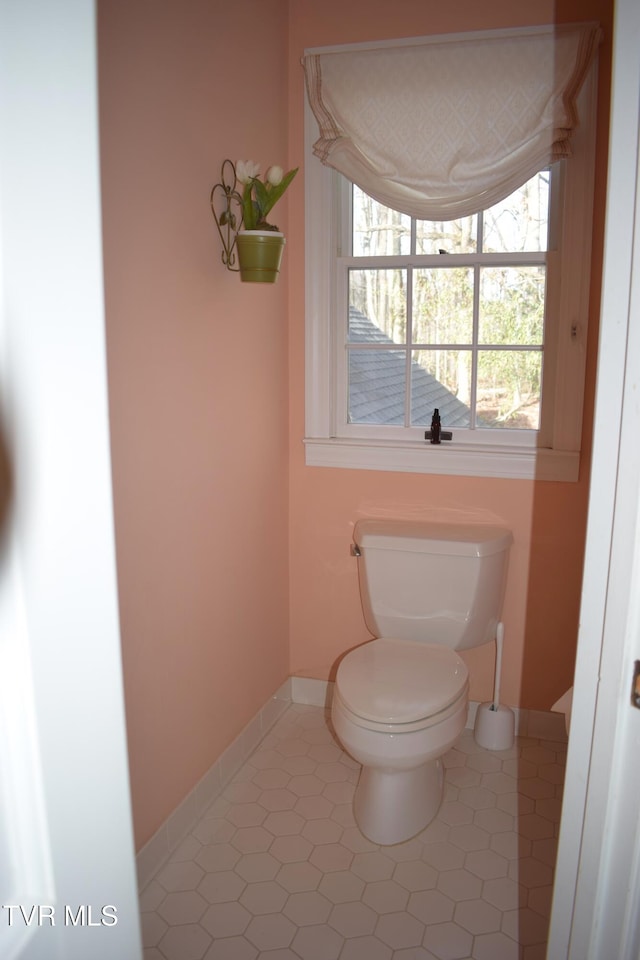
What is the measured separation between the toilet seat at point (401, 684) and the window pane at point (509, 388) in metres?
0.84

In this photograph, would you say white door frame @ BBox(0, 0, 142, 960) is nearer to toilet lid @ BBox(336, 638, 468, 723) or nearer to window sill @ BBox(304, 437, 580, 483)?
toilet lid @ BBox(336, 638, 468, 723)

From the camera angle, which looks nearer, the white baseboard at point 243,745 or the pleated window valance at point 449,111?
the white baseboard at point 243,745

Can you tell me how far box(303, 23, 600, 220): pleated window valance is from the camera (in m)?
2.29

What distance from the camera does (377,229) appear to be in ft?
8.82

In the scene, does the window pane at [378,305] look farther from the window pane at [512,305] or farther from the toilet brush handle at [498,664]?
the toilet brush handle at [498,664]

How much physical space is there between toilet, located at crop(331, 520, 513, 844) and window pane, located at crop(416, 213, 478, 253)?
0.97 m

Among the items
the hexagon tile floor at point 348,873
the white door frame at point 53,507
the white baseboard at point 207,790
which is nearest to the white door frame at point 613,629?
the white door frame at point 53,507

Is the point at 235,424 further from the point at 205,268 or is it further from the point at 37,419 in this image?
the point at 37,419

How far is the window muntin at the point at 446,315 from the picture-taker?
255cm

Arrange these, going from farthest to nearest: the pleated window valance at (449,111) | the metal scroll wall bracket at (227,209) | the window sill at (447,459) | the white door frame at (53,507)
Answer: the window sill at (447,459) → the pleated window valance at (449,111) → the metal scroll wall bracket at (227,209) → the white door frame at (53,507)

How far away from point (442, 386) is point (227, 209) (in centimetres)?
100

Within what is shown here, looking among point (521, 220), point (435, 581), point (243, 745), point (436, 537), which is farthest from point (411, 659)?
point (521, 220)

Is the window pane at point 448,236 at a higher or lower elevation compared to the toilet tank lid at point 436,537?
higher

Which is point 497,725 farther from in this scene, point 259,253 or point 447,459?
point 259,253
